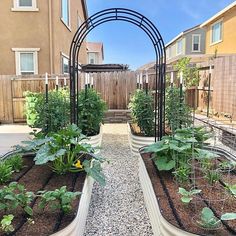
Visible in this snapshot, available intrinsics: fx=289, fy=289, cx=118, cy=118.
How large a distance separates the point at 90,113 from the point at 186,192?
4.22 meters

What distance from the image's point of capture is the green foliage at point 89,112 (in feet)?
21.7

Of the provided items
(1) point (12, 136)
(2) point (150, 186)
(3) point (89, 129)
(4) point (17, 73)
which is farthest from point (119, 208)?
(4) point (17, 73)

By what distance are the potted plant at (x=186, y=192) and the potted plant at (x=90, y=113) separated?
248 centimetres

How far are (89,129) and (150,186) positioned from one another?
3.63 metres

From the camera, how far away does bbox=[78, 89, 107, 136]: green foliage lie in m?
6.62

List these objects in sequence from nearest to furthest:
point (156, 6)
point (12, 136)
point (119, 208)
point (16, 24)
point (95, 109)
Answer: point (119, 208) → point (95, 109) → point (12, 136) → point (16, 24) → point (156, 6)

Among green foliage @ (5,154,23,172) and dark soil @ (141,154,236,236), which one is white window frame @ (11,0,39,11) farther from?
dark soil @ (141,154,236,236)

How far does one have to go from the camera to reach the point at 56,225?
7.70 feet

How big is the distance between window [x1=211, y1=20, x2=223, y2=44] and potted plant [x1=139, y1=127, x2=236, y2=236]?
49.1ft

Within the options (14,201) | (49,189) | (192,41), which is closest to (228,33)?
(192,41)

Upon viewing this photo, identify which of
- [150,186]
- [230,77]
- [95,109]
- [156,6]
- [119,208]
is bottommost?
[119,208]

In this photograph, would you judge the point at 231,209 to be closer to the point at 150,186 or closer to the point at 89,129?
the point at 150,186

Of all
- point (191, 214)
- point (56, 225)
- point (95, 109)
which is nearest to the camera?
point (56, 225)

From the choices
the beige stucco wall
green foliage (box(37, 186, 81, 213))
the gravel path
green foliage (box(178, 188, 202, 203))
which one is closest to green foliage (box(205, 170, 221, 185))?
green foliage (box(178, 188, 202, 203))
